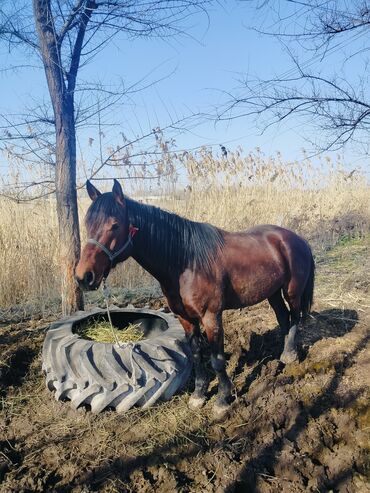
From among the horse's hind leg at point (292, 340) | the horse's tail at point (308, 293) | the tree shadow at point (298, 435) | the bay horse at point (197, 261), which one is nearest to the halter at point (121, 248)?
the bay horse at point (197, 261)

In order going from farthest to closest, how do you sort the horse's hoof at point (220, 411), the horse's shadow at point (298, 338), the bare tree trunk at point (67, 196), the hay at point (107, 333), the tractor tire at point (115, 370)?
the bare tree trunk at point (67, 196) < the horse's shadow at point (298, 338) < the hay at point (107, 333) < the horse's hoof at point (220, 411) < the tractor tire at point (115, 370)

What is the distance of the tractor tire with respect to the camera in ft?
8.25

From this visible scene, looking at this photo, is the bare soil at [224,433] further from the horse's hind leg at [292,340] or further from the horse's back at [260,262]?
the horse's back at [260,262]

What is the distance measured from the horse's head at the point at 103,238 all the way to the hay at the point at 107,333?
102cm

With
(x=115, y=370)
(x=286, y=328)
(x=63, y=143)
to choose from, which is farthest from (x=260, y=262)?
(x=63, y=143)

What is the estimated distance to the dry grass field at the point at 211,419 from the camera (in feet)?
6.77

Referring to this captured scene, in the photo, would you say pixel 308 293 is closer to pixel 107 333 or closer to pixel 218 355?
pixel 218 355

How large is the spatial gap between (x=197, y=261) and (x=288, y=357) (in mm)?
1304

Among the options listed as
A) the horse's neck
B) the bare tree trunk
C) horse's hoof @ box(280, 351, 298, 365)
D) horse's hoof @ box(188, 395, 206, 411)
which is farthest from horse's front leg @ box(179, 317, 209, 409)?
the bare tree trunk

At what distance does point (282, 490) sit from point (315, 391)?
2.89 feet

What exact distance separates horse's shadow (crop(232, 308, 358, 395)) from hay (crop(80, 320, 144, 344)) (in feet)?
3.09

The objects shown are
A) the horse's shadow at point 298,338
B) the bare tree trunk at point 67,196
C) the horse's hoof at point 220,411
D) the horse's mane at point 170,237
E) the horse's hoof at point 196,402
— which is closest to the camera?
the horse's mane at point 170,237

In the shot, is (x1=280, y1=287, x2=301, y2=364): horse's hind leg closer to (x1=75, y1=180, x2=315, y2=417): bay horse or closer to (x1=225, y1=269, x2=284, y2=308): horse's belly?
(x1=75, y1=180, x2=315, y2=417): bay horse

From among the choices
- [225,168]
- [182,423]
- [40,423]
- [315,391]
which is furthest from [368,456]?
[225,168]
